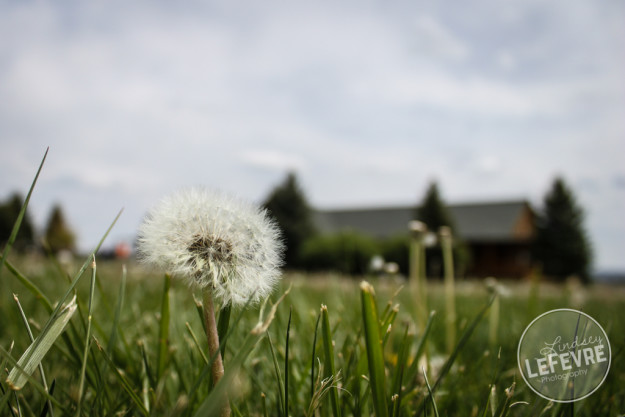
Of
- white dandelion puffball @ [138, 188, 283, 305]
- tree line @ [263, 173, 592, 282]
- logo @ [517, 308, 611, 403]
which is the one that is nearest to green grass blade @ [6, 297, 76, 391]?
white dandelion puffball @ [138, 188, 283, 305]

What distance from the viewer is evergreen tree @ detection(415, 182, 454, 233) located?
32.4 m

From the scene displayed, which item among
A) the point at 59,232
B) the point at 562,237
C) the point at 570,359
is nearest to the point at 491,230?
the point at 562,237

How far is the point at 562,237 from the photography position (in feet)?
124

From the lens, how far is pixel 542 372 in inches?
48.1

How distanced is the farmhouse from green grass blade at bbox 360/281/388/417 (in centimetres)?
3528

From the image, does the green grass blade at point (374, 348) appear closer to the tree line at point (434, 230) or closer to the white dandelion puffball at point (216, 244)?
the white dandelion puffball at point (216, 244)

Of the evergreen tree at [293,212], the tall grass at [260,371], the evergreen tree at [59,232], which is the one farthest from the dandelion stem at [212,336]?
the evergreen tree at [59,232]

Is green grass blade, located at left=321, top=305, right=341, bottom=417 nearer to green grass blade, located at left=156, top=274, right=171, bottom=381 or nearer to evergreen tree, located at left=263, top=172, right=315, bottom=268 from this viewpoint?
green grass blade, located at left=156, top=274, right=171, bottom=381

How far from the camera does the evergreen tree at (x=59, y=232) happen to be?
47.6 metres

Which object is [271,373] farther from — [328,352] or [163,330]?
[328,352]

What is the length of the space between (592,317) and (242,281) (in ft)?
3.32

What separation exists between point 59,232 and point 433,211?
147 ft

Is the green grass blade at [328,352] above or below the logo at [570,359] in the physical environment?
above

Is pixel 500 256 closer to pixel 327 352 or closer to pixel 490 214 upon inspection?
pixel 490 214
